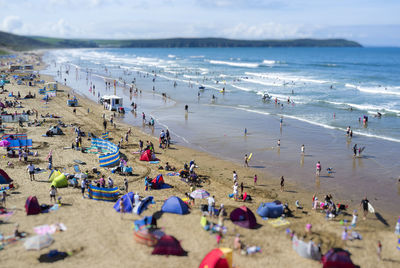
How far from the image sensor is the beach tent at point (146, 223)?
14617mm

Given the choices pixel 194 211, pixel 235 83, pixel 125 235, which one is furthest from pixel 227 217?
pixel 235 83

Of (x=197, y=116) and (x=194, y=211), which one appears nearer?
(x=194, y=211)

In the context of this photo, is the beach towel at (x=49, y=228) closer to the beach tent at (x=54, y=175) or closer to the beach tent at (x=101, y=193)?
the beach tent at (x=101, y=193)

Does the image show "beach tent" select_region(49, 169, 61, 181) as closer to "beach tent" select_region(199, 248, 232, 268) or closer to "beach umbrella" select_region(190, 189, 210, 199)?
"beach umbrella" select_region(190, 189, 210, 199)

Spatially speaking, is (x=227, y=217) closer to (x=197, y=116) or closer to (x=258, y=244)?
(x=258, y=244)

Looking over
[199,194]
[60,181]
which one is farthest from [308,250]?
[60,181]

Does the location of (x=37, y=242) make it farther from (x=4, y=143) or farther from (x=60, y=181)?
(x=4, y=143)

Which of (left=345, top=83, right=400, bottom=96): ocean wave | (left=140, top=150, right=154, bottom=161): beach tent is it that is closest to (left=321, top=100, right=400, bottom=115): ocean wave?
(left=345, top=83, right=400, bottom=96): ocean wave

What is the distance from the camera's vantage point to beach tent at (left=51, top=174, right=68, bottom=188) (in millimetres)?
18694

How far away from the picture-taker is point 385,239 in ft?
49.3

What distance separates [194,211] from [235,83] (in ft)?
176

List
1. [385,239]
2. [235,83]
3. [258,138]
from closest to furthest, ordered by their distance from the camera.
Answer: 1. [385,239]
2. [258,138]
3. [235,83]

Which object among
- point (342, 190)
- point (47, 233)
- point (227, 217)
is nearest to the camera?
point (47, 233)

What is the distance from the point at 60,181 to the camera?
18.8 metres
